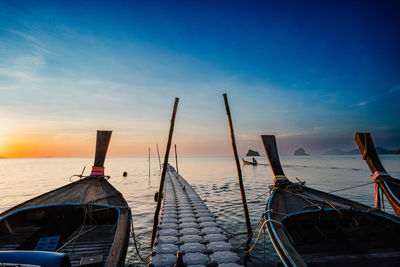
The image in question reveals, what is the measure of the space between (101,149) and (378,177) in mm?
13298

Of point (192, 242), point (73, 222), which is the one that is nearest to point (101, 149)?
point (73, 222)

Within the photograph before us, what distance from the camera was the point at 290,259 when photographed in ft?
12.1

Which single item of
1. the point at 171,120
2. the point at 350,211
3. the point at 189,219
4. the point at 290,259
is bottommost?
the point at 189,219

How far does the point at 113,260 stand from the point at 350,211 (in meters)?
6.32

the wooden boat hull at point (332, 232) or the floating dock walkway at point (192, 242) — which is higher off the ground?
the wooden boat hull at point (332, 232)

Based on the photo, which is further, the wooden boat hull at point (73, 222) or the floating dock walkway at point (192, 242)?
the wooden boat hull at point (73, 222)

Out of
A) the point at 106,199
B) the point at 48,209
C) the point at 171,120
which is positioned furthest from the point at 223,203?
the point at 48,209

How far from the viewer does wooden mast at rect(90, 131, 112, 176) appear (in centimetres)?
953

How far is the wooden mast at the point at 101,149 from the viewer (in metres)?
9.53

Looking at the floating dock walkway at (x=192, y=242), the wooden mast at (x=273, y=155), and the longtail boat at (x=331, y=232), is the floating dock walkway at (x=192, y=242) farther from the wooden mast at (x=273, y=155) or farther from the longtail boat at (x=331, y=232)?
the wooden mast at (x=273, y=155)

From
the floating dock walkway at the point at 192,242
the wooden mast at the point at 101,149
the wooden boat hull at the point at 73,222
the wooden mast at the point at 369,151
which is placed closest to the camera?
the floating dock walkway at the point at 192,242

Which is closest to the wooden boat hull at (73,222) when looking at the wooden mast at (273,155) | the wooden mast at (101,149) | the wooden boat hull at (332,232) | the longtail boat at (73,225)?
the longtail boat at (73,225)

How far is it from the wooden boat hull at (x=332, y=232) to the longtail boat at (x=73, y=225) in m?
4.15

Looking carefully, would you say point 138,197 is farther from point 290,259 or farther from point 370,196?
point 370,196
